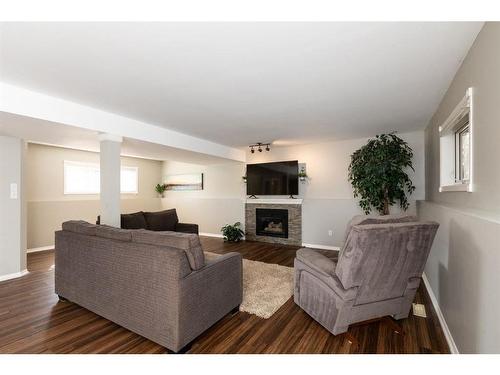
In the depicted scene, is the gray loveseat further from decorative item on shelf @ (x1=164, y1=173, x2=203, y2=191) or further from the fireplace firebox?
decorative item on shelf @ (x1=164, y1=173, x2=203, y2=191)

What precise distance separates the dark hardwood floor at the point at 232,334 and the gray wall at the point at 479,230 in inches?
14.2

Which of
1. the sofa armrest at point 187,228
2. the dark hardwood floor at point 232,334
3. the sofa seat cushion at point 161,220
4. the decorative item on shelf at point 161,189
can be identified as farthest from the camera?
the decorative item on shelf at point 161,189

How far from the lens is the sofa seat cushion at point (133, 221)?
3838 millimetres

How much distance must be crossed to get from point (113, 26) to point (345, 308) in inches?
103

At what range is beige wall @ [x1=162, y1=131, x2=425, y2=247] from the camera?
15.8ft

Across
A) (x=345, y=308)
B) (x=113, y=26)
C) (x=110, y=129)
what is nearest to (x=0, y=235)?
(x=110, y=129)

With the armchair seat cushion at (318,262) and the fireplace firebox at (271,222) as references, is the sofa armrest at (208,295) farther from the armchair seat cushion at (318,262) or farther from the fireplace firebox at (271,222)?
the fireplace firebox at (271,222)

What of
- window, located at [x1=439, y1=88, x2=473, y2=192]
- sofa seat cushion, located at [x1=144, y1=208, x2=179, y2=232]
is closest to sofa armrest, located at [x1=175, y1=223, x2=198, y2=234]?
sofa seat cushion, located at [x1=144, y1=208, x2=179, y2=232]

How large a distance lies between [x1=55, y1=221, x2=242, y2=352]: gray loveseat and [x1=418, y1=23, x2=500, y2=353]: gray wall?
179 cm

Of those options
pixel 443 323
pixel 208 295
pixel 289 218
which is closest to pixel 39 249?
pixel 208 295

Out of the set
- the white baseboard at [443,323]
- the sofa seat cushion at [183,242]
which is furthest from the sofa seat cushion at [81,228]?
the white baseboard at [443,323]

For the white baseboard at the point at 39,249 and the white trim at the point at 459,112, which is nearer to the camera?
the white trim at the point at 459,112

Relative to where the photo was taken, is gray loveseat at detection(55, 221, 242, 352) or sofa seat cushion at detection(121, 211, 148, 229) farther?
sofa seat cushion at detection(121, 211, 148, 229)

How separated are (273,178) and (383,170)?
2466mm
